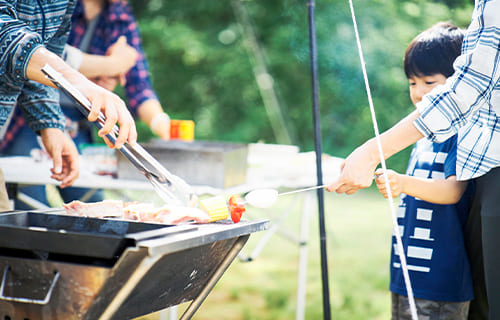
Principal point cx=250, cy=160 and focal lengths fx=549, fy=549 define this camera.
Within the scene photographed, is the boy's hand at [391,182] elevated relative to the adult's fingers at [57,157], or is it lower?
lower

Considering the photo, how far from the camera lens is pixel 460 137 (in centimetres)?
161

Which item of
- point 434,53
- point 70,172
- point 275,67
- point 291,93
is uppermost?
point 275,67

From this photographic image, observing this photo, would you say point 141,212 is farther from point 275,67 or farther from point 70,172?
point 275,67

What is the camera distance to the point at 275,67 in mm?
6500

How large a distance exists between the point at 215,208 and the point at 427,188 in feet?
2.12

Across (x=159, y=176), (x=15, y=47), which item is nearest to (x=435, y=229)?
(x=159, y=176)

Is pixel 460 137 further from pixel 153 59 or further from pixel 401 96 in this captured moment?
pixel 153 59

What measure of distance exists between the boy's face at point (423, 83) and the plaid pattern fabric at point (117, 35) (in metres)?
1.81

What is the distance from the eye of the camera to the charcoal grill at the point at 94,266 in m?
1.13

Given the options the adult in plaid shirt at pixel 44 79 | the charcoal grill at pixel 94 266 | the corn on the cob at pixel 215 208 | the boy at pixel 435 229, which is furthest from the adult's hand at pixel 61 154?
the boy at pixel 435 229

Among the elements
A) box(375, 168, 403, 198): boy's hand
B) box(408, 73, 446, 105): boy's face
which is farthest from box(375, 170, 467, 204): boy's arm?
box(408, 73, 446, 105): boy's face

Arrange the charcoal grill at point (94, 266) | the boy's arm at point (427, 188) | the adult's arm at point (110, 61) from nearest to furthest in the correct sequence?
the charcoal grill at point (94, 266)
the boy's arm at point (427, 188)
the adult's arm at point (110, 61)

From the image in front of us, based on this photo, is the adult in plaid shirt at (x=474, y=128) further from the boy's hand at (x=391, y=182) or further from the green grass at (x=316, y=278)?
the green grass at (x=316, y=278)

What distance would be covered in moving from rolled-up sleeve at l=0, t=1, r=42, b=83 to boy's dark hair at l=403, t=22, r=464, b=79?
1161 millimetres
